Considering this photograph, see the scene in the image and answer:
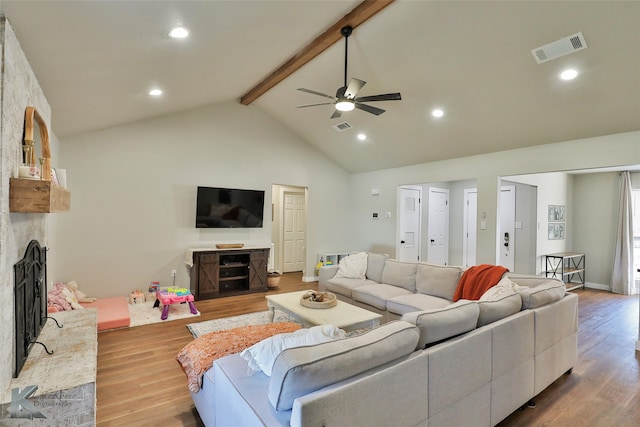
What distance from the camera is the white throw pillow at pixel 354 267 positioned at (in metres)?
5.03

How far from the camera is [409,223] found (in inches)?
282

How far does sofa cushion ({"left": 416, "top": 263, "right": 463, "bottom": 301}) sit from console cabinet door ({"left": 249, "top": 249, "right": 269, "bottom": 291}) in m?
2.98

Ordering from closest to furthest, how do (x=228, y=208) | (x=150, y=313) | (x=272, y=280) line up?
(x=150, y=313) → (x=228, y=208) → (x=272, y=280)

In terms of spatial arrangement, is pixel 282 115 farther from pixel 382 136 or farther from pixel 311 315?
pixel 311 315

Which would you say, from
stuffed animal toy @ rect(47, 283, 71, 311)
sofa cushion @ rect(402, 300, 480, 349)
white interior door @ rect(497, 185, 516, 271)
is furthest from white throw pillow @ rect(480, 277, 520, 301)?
stuffed animal toy @ rect(47, 283, 71, 311)

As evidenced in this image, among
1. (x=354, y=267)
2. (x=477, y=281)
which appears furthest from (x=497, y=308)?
(x=354, y=267)

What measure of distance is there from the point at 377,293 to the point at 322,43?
3104 millimetres

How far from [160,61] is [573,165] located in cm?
509

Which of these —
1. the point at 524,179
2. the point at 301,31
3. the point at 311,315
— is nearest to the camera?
the point at 311,315

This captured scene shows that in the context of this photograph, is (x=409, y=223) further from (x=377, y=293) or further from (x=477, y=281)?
(x=477, y=281)

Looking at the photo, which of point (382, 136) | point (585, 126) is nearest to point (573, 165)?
point (585, 126)

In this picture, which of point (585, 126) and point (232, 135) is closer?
point (585, 126)

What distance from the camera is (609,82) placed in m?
3.37

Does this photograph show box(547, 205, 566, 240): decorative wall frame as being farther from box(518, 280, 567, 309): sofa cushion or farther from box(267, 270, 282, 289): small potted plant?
box(267, 270, 282, 289): small potted plant
